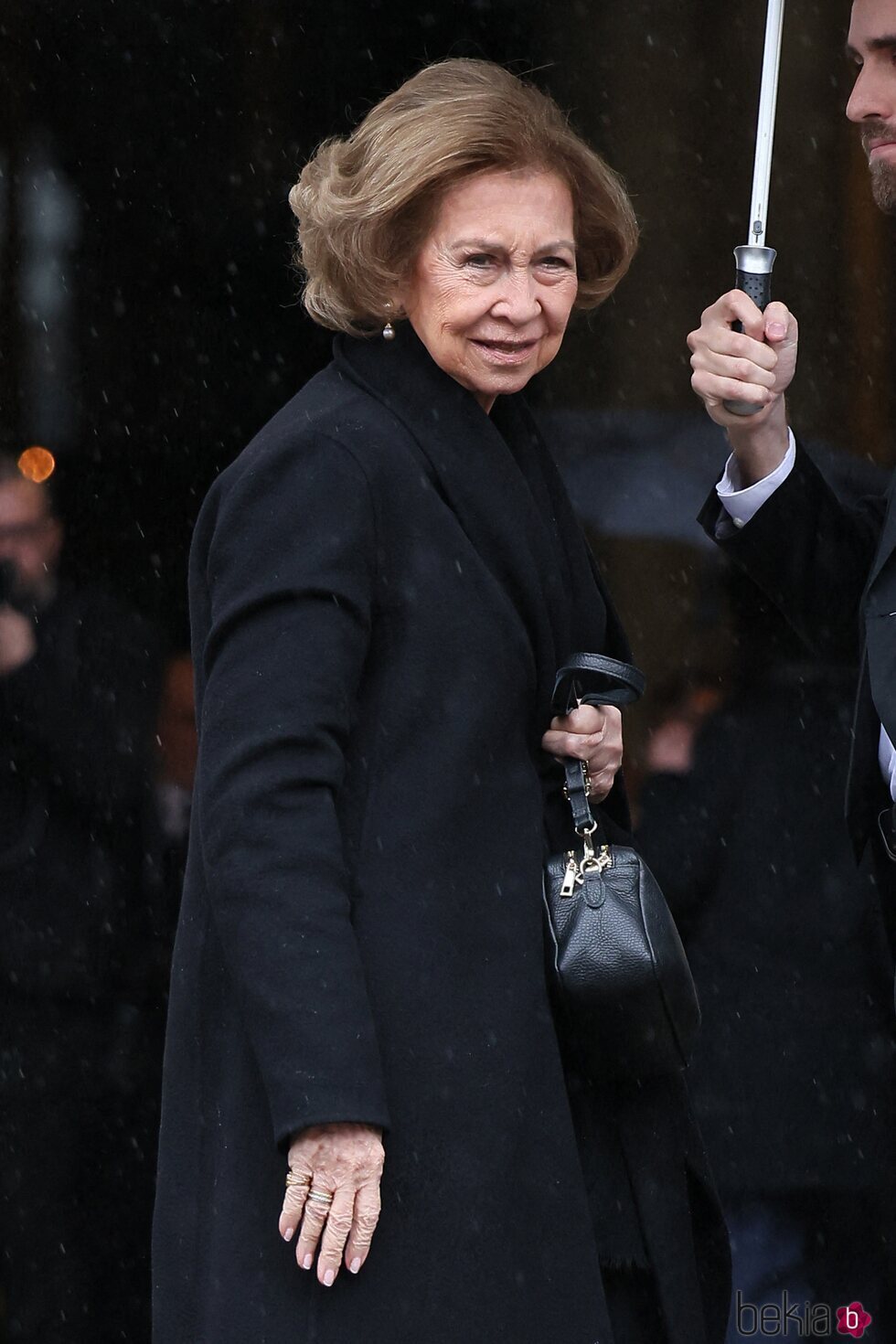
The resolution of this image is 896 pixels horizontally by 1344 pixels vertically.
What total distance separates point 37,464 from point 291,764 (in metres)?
1.91

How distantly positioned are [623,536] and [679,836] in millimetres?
662

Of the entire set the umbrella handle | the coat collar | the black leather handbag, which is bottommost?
the black leather handbag

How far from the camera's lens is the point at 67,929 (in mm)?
3824

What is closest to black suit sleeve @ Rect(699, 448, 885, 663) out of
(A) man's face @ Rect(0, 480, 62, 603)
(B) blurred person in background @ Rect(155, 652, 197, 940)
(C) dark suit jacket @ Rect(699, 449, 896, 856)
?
(C) dark suit jacket @ Rect(699, 449, 896, 856)

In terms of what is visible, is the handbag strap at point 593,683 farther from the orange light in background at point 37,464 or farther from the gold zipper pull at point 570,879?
the orange light in background at point 37,464

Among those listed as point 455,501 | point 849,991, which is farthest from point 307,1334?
point 849,991

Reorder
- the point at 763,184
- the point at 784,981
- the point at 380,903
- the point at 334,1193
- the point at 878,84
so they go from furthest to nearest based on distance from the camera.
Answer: the point at 784,981 → the point at 878,84 → the point at 763,184 → the point at 380,903 → the point at 334,1193

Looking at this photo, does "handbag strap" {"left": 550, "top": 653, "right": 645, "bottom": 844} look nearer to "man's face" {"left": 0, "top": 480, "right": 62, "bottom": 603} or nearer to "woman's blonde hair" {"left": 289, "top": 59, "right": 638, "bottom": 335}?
"woman's blonde hair" {"left": 289, "top": 59, "right": 638, "bottom": 335}

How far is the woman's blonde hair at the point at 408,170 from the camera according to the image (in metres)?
2.28

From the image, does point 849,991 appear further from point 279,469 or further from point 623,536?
point 279,469

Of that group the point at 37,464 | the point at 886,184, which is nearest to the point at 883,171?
the point at 886,184

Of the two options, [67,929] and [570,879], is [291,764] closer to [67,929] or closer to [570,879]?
[570,879]

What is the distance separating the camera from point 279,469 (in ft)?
7.17

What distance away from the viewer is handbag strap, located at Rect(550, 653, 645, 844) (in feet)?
7.59
